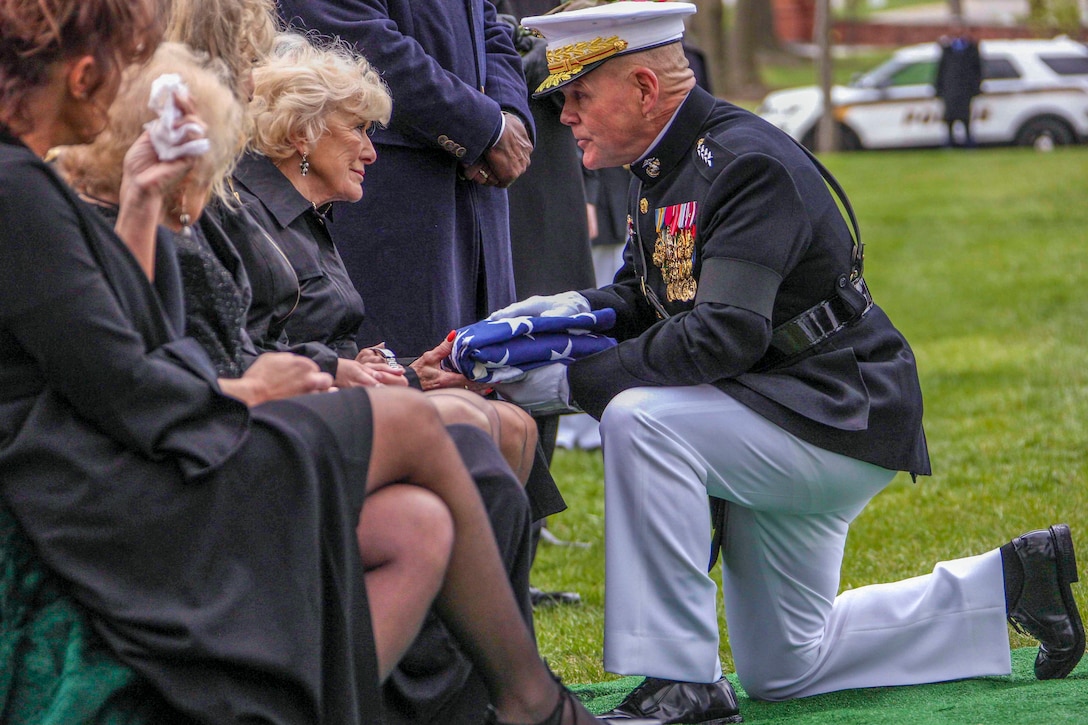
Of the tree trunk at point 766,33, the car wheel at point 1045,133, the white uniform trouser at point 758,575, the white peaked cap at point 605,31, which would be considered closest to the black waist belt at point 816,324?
the white uniform trouser at point 758,575

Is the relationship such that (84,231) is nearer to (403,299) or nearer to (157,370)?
(157,370)

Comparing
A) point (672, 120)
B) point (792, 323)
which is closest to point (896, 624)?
point (792, 323)

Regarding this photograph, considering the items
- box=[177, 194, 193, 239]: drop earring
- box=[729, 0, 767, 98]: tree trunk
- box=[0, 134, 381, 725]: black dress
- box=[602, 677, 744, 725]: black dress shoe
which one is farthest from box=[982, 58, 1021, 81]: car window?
box=[0, 134, 381, 725]: black dress

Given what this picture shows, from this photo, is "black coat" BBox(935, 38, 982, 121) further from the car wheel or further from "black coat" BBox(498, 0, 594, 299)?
"black coat" BBox(498, 0, 594, 299)

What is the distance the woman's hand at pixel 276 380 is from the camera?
2.55m

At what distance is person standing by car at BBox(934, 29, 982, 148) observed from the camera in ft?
70.1

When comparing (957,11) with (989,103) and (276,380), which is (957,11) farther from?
(276,380)

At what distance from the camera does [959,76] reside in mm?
21625

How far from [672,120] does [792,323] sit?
57 centimetres

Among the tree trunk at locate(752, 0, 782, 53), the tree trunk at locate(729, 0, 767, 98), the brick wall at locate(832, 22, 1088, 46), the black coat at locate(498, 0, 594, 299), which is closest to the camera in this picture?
the black coat at locate(498, 0, 594, 299)

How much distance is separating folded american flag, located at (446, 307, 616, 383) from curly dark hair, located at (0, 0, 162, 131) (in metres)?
→ 1.09

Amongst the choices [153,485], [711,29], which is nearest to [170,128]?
[153,485]

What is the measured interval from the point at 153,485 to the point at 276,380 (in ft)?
1.29

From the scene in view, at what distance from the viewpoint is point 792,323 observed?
321cm
